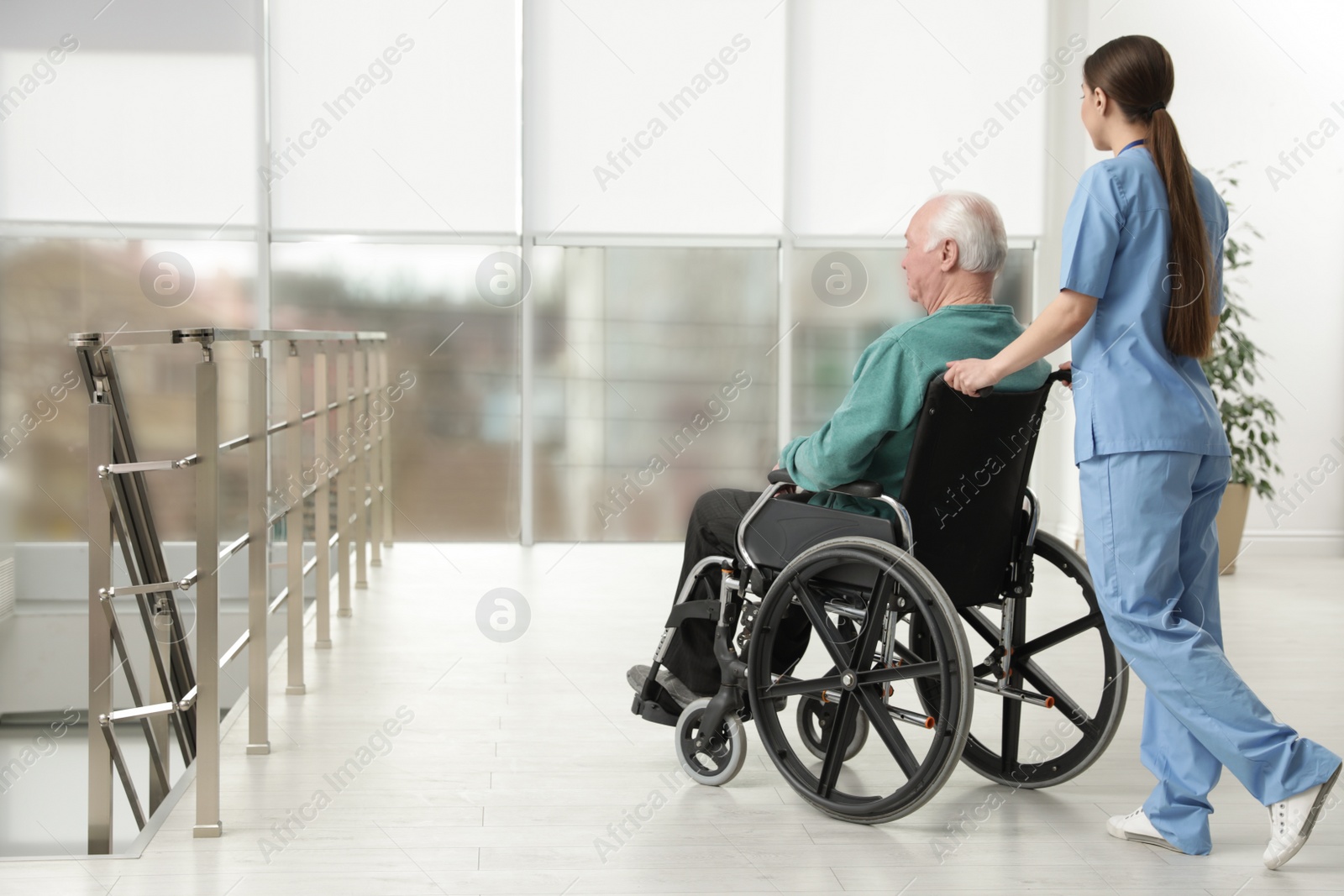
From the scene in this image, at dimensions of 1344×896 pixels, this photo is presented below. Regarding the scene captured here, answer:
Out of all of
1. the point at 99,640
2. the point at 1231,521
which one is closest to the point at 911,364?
the point at 99,640

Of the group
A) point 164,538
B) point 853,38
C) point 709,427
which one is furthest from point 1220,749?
point 164,538

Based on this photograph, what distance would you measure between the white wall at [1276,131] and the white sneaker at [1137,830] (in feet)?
11.6

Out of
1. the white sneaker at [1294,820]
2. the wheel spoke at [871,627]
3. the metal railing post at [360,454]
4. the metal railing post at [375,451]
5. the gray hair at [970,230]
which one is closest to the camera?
the white sneaker at [1294,820]

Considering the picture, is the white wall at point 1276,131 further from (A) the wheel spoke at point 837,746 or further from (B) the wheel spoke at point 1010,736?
(A) the wheel spoke at point 837,746

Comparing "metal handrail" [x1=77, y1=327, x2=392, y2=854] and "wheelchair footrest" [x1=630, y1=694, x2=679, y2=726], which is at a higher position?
"metal handrail" [x1=77, y1=327, x2=392, y2=854]

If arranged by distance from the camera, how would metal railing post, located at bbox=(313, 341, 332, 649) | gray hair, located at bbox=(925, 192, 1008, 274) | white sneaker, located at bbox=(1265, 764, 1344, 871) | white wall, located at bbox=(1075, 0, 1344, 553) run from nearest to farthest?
1. white sneaker, located at bbox=(1265, 764, 1344, 871)
2. gray hair, located at bbox=(925, 192, 1008, 274)
3. metal railing post, located at bbox=(313, 341, 332, 649)
4. white wall, located at bbox=(1075, 0, 1344, 553)

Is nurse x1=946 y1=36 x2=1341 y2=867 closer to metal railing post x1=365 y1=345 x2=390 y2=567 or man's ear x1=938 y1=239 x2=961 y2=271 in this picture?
man's ear x1=938 y1=239 x2=961 y2=271

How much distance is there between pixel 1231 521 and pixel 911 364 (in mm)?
3245

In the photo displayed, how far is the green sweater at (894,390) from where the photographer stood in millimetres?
1784

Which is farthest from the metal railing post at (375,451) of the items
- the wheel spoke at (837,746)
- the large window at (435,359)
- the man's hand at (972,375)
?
the man's hand at (972,375)

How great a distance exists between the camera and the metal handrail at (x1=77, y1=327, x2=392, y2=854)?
1.80 metres

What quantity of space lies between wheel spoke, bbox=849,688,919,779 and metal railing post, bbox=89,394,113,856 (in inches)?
45.4

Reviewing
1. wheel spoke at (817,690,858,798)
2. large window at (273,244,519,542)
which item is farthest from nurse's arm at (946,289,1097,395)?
large window at (273,244,519,542)

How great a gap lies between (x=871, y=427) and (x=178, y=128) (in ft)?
13.6
